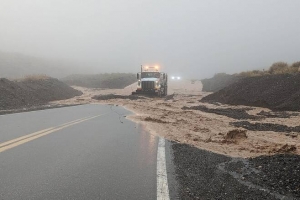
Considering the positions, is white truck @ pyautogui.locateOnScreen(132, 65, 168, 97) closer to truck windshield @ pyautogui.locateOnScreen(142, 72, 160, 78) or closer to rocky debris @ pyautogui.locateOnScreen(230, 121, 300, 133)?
truck windshield @ pyautogui.locateOnScreen(142, 72, 160, 78)

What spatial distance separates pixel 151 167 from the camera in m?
5.74

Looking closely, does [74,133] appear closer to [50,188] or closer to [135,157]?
[135,157]

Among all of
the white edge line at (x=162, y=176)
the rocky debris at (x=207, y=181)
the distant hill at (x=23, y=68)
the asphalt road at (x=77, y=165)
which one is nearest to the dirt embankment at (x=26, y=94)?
the asphalt road at (x=77, y=165)

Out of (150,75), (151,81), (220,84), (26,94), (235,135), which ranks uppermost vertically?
(150,75)

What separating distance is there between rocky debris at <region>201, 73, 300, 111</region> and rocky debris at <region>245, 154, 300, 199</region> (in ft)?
43.4

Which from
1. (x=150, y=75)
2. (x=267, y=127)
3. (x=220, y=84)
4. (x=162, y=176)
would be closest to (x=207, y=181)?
(x=162, y=176)

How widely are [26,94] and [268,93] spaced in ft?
67.5

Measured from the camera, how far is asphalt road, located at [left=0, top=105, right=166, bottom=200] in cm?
426

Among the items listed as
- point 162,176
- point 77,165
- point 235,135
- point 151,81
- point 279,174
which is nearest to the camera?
point 162,176

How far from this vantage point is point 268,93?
22.0 meters

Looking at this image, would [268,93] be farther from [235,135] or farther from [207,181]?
[207,181]

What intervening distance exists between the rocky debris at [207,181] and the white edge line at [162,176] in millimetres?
208

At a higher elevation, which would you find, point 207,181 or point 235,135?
point 207,181

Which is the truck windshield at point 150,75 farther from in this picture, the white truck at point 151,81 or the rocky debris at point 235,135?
the rocky debris at point 235,135
